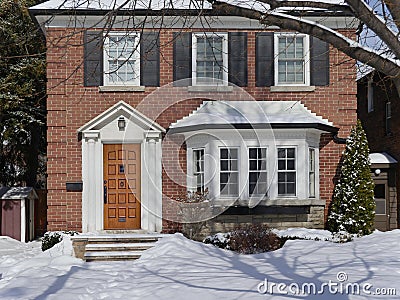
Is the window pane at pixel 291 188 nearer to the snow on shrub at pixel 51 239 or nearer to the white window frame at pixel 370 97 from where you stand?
the snow on shrub at pixel 51 239

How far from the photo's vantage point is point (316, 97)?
14.6 m

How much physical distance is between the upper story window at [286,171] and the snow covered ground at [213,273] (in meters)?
1.26

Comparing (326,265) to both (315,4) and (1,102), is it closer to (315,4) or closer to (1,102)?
(315,4)

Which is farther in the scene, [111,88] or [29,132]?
[29,132]

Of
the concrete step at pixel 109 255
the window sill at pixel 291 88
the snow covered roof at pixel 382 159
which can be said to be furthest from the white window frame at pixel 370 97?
the concrete step at pixel 109 255

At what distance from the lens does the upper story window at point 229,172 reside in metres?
13.9

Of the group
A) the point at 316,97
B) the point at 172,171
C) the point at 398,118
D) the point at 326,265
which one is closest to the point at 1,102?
the point at 172,171

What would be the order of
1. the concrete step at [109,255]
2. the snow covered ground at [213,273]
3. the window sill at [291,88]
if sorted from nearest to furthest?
the snow covered ground at [213,273] < the concrete step at [109,255] < the window sill at [291,88]

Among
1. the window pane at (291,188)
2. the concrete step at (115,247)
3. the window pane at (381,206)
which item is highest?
the window pane at (291,188)

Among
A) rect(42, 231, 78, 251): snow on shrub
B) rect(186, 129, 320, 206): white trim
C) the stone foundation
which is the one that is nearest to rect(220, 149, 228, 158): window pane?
rect(186, 129, 320, 206): white trim

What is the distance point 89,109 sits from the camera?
47.0 feet

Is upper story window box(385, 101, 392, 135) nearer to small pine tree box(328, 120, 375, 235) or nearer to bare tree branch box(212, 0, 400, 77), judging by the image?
small pine tree box(328, 120, 375, 235)

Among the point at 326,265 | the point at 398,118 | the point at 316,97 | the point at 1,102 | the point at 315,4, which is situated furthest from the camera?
the point at 398,118

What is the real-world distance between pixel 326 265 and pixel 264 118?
4.89 meters
